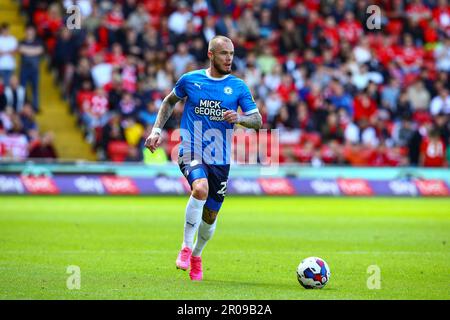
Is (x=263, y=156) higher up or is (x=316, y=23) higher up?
(x=316, y=23)

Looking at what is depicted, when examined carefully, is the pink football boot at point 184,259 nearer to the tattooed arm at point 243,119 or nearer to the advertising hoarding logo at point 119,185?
the tattooed arm at point 243,119

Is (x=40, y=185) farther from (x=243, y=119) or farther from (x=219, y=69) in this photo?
(x=243, y=119)

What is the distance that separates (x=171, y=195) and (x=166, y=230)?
10092 millimetres

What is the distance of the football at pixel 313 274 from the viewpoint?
10.7 metres

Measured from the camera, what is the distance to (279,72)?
32.4 meters

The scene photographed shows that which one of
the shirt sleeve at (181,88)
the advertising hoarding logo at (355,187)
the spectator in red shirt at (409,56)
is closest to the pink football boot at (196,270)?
the shirt sleeve at (181,88)

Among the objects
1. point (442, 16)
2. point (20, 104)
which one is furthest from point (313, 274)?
point (442, 16)

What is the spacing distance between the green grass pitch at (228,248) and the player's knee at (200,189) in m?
0.97

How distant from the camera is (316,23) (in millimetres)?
34719

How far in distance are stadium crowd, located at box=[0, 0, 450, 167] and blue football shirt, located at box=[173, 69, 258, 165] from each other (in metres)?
17.0

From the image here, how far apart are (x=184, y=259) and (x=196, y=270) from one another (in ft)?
0.89
